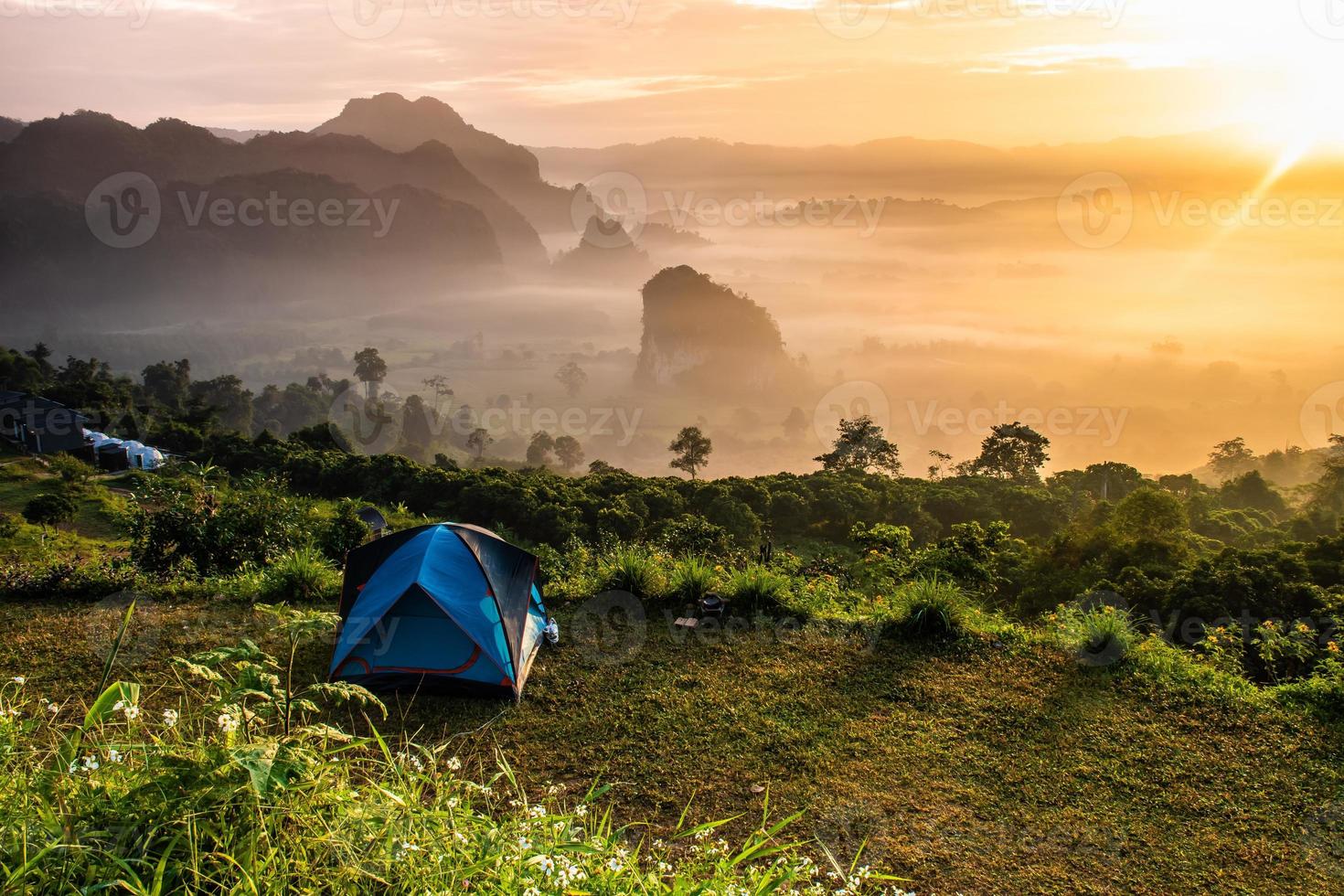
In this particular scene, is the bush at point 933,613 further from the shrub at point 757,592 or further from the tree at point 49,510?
the tree at point 49,510

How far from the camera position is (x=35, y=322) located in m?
142

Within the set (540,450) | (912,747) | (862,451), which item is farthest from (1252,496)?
(540,450)

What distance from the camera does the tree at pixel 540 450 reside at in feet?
261

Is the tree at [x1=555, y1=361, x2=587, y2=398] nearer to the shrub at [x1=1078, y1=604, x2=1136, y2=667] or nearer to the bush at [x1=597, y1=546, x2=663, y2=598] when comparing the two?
the bush at [x1=597, y1=546, x2=663, y2=598]

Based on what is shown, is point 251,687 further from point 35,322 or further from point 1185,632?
point 35,322

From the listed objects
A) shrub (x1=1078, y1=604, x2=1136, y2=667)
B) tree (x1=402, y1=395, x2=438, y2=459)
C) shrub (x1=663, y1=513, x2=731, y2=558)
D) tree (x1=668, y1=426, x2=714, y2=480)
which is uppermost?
shrub (x1=1078, y1=604, x2=1136, y2=667)

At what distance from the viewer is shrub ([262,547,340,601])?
29.2 ft

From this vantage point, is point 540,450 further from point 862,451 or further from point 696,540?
point 696,540

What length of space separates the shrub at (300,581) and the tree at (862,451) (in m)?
29.5

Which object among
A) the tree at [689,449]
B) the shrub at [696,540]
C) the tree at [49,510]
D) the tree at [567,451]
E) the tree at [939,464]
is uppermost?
the shrub at [696,540]

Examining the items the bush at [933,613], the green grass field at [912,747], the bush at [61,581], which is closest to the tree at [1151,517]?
the bush at [933,613]

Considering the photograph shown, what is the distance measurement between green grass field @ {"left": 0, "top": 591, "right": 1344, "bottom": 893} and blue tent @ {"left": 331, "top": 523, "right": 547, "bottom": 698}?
0.90 feet

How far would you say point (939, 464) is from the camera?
3728 cm

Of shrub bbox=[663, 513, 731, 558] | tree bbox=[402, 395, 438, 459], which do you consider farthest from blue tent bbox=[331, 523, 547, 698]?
tree bbox=[402, 395, 438, 459]
